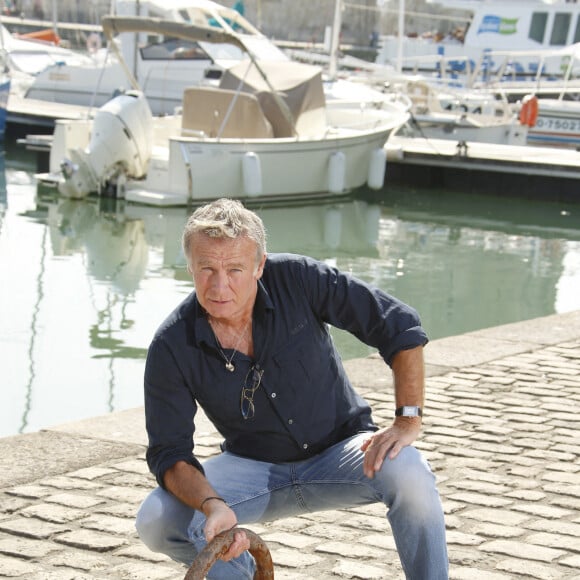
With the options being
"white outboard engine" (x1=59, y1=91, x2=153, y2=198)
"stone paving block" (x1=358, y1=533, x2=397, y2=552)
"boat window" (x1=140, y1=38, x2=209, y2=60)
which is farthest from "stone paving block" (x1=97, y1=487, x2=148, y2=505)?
"boat window" (x1=140, y1=38, x2=209, y2=60)

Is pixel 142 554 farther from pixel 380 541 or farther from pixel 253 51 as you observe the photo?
pixel 253 51

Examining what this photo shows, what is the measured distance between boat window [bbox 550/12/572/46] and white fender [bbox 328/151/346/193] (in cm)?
1727

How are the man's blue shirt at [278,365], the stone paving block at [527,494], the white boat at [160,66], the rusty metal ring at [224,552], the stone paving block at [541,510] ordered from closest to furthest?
the rusty metal ring at [224,552], the man's blue shirt at [278,365], the stone paving block at [541,510], the stone paving block at [527,494], the white boat at [160,66]

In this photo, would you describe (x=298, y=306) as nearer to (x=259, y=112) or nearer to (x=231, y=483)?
(x=231, y=483)

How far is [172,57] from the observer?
91.0 ft

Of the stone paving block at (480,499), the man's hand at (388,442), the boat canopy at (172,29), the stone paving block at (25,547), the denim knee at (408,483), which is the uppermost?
the man's hand at (388,442)

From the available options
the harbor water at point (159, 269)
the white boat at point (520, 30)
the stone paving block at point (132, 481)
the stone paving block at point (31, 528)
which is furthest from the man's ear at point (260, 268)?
the white boat at point (520, 30)

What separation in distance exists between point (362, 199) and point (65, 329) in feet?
36.3

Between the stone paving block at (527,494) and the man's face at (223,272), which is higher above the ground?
the man's face at (223,272)

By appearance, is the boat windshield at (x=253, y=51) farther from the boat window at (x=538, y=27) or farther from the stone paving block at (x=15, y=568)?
the stone paving block at (x=15, y=568)

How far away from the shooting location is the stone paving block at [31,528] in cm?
423

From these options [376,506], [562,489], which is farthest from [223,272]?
[562,489]

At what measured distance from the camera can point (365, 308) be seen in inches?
133

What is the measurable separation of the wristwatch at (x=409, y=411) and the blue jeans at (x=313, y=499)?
10cm
